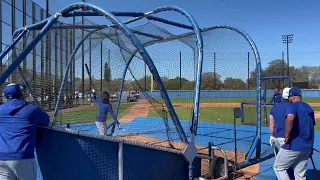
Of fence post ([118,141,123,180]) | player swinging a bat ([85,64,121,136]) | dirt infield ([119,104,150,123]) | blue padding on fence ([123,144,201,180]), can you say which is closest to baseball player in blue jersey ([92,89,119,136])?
player swinging a bat ([85,64,121,136])

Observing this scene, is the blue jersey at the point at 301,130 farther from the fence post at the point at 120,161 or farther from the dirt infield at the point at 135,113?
the dirt infield at the point at 135,113

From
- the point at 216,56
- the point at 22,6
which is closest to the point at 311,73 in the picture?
the point at 22,6

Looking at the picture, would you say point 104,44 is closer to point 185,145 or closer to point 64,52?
point 64,52

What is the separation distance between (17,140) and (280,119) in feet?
15.0

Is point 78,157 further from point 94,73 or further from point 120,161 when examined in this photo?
point 94,73

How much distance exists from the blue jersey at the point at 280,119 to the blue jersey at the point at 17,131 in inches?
170

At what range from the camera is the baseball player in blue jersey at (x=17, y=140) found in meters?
3.75

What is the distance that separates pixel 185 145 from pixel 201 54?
1.59 m

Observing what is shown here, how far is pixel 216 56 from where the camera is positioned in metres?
8.17

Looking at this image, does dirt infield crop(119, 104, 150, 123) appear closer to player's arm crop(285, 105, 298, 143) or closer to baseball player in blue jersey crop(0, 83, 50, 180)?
player's arm crop(285, 105, 298, 143)

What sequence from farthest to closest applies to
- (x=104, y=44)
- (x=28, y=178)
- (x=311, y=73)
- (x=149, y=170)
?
1. (x=311, y=73)
2. (x=104, y=44)
3. (x=149, y=170)
4. (x=28, y=178)

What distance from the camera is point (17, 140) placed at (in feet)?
12.4

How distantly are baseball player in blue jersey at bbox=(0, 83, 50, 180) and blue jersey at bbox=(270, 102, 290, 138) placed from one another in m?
4.31

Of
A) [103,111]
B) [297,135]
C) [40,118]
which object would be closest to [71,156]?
[40,118]
